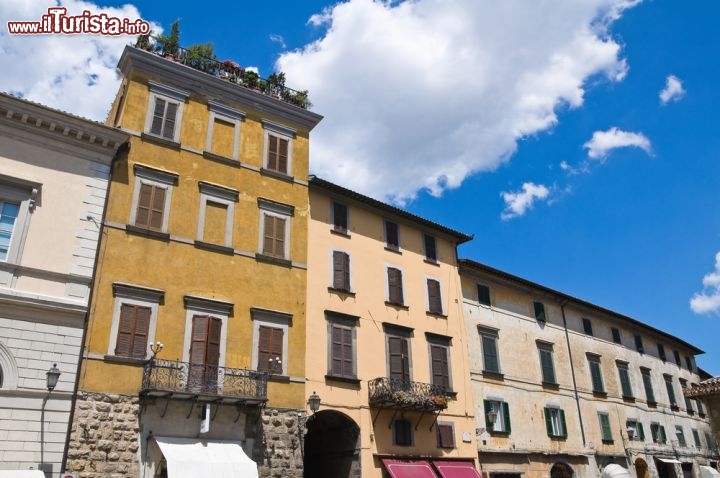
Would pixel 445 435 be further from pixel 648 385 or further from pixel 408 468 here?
pixel 648 385

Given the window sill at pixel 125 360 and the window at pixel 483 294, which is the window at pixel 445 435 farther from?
the window sill at pixel 125 360

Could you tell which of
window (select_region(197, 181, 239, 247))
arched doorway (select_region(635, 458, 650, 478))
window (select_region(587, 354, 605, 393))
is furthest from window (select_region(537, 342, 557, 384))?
window (select_region(197, 181, 239, 247))

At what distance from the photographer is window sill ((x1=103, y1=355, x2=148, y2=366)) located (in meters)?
17.3

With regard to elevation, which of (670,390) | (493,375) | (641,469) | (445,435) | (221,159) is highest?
(221,159)

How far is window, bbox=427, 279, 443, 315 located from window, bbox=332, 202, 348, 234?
15.7 feet

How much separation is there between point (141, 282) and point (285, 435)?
22.0 feet

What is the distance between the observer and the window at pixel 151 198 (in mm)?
19484

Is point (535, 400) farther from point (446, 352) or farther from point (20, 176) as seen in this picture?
point (20, 176)

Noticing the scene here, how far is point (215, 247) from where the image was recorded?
20484 mm

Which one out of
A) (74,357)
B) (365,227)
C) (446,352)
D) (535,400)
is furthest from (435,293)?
(74,357)

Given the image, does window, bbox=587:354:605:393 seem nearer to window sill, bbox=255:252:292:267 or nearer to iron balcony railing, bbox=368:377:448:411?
iron balcony railing, bbox=368:377:448:411

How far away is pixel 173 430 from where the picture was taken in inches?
697

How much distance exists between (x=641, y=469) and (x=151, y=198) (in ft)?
97.9

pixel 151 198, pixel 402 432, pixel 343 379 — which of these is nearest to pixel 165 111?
pixel 151 198
